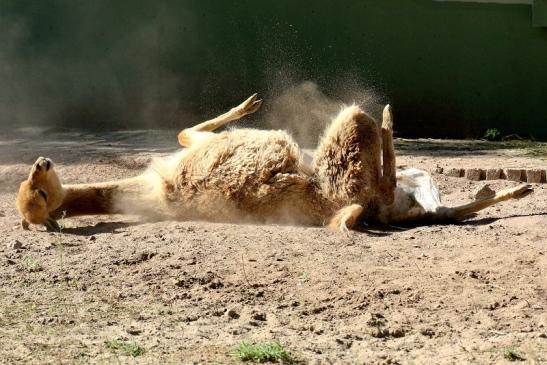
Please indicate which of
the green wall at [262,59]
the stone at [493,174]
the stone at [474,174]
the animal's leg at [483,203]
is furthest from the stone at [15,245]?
the green wall at [262,59]

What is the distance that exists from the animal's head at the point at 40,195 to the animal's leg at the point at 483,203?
2896 millimetres

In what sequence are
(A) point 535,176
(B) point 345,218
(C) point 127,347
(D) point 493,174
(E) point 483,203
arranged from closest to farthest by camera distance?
1. (C) point 127,347
2. (B) point 345,218
3. (E) point 483,203
4. (A) point 535,176
5. (D) point 493,174

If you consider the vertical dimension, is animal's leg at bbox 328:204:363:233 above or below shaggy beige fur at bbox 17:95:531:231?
below

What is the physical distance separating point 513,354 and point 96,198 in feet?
12.8

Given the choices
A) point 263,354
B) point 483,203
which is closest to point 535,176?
point 483,203

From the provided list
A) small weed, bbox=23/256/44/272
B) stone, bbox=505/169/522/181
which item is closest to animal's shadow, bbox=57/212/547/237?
small weed, bbox=23/256/44/272

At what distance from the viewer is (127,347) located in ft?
13.6

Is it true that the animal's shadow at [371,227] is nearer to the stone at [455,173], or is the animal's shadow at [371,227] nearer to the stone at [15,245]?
the stone at [15,245]

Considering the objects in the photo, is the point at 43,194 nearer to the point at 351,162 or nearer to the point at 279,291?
the point at 351,162

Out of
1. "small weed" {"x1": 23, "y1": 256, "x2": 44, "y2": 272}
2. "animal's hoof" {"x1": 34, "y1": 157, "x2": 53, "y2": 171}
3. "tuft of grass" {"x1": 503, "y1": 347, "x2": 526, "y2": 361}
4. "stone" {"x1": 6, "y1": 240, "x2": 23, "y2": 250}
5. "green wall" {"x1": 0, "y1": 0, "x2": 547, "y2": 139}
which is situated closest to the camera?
"tuft of grass" {"x1": 503, "y1": 347, "x2": 526, "y2": 361}

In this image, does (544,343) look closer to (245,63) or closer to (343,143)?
(343,143)

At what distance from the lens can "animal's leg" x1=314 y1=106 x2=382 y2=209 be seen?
6.68 m

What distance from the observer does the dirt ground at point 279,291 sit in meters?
4.21

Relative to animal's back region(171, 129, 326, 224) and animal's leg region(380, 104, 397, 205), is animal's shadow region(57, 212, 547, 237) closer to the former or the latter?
animal's leg region(380, 104, 397, 205)
